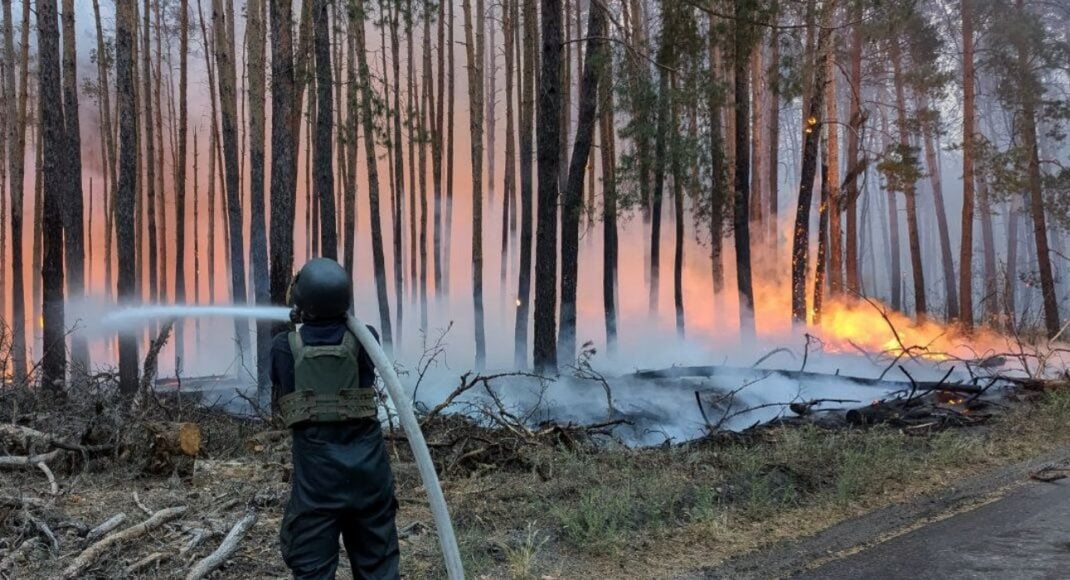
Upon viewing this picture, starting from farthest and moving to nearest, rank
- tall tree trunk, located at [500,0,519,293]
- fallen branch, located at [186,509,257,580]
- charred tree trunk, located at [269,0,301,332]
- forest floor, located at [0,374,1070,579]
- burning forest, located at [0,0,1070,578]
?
tall tree trunk, located at [500,0,519,293]
charred tree trunk, located at [269,0,301,332]
burning forest, located at [0,0,1070,578]
forest floor, located at [0,374,1070,579]
fallen branch, located at [186,509,257,580]

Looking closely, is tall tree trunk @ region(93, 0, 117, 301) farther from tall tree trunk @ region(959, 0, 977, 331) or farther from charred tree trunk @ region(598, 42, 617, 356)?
tall tree trunk @ region(959, 0, 977, 331)

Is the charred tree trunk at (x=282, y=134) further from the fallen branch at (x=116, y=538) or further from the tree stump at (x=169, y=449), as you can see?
the fallen branch at (x=116, y=538)

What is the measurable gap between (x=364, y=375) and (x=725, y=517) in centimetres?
312

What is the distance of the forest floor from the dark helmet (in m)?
1.88

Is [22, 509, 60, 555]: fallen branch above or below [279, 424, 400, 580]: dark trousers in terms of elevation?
below

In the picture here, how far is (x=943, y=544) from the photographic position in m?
4.64

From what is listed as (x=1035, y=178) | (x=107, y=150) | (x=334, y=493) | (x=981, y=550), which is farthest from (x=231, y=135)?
(x=1035, y=178)

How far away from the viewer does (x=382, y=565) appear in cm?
300

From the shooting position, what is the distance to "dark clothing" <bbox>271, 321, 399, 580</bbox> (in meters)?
2.86

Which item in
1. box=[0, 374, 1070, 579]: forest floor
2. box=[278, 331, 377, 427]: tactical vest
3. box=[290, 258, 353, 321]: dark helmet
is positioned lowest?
box=[0, 374, 1070, 579]: forest floor

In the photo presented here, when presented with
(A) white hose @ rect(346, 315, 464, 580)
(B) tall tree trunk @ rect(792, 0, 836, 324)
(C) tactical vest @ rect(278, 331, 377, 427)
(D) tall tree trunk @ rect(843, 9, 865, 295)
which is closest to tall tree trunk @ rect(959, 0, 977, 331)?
(D) tall tree trunk @ rect(843, 9, 865, 295)

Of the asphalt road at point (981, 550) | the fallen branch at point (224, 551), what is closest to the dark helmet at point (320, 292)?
the fallen branch at point (224, 551)

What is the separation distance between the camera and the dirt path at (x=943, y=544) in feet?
13.8

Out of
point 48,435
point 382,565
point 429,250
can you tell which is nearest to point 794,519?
point 382,565
